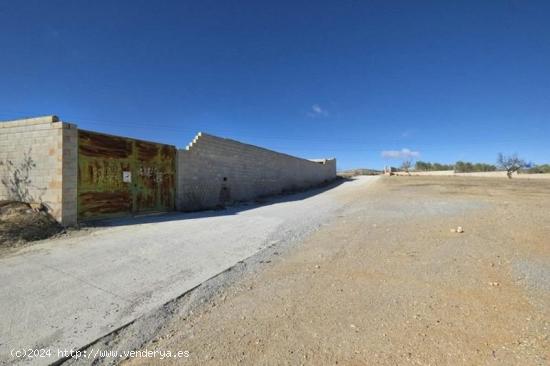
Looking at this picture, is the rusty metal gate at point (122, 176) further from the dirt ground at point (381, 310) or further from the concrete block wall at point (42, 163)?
the dirt ground at point (381, 310)

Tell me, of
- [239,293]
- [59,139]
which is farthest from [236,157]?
[239,293]

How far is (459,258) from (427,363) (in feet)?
11.9

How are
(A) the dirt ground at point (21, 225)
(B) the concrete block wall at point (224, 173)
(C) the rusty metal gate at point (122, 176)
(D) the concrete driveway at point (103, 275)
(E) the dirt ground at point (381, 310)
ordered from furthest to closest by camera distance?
(B) the concrete block wall at point (224, 173)
(C) the rusty metal gate at point (122, 176)
(A) the dirt ground at point (21, 225)
(D) the concrete driveway at point (103, 275)
(E) the dirt ground at point (381, 310)

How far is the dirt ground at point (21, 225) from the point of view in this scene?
6.44 metres

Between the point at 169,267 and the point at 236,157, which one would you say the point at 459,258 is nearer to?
the point at 169,267

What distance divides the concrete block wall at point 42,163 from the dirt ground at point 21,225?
0.31m

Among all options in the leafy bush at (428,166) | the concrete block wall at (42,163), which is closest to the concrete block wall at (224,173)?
the concrete block wall at (42,163)

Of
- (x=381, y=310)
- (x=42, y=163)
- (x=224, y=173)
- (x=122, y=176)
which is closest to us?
(x=381, y=310)

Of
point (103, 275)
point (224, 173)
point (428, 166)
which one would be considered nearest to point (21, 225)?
point (103, 275)

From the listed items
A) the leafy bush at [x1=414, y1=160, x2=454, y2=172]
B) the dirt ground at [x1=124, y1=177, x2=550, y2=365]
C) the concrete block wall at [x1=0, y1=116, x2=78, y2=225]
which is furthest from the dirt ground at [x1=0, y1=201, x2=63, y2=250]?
the leafy bush at [x1=414, y1=160, x2=454, y2=172]

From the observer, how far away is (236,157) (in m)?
17.2

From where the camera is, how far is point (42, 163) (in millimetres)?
8445

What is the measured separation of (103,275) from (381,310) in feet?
13.1

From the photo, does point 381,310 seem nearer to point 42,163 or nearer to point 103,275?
point 103,275
